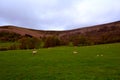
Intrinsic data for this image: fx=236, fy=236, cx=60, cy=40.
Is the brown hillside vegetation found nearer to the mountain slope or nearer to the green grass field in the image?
the mountain slope

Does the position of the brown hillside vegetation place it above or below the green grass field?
above

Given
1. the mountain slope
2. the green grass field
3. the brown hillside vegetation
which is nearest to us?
the green grass field

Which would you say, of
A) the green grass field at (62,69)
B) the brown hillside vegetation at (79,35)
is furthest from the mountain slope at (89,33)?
the green grass field at (62,69)

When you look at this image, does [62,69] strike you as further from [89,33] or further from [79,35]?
[89,33]

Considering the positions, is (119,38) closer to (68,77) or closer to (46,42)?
(46,42)

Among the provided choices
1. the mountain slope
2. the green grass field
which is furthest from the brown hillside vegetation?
the green grass field

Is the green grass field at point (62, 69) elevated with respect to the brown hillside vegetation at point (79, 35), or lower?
lower

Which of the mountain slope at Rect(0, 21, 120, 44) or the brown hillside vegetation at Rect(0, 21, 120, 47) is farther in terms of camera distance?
the mountain slope at Rect(0, 21, 120, 44)

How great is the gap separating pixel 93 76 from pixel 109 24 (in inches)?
3939

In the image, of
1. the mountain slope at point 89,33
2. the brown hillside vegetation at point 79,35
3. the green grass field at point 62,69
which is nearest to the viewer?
the green grass field at point 62,69

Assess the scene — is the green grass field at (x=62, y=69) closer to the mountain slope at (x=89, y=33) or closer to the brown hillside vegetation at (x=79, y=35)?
the brown hillside vegetation at (x=79, y=35)

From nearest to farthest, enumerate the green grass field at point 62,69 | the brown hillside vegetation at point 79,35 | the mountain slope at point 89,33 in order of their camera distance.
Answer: the green grass field at point 62,69 < the brown hillside vegetation at point 79,35 < the mountain slope at point 89,33

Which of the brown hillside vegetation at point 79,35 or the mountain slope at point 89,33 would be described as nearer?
the brown hillside vegetation at point 79,35

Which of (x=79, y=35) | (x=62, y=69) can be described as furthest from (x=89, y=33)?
(x=62, y=69)
